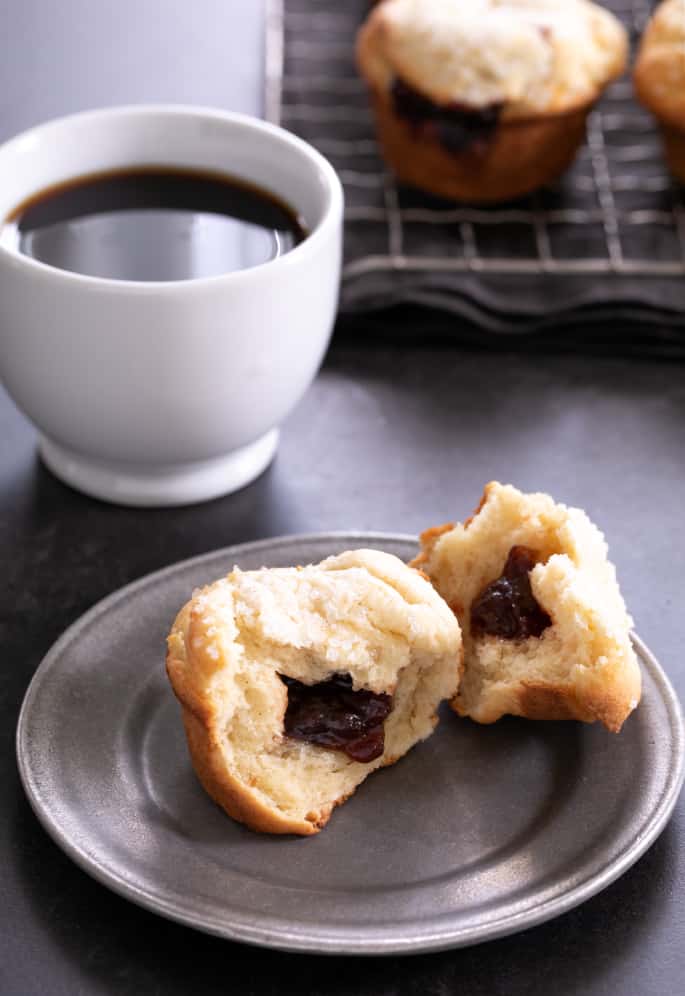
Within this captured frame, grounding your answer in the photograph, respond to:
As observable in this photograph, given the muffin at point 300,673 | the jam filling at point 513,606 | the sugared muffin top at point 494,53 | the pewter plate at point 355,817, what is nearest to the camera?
the pewter plate at point 355,817

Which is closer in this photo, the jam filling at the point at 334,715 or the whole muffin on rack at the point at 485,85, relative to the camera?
the jam filling at the point at 334,715

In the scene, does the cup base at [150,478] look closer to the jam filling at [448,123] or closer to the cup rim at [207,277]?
the cup rim at [207,277]

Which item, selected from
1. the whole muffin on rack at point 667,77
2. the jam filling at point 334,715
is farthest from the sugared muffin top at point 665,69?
the jam filling at point 334,715

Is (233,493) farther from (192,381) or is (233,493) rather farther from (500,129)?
(500,129)

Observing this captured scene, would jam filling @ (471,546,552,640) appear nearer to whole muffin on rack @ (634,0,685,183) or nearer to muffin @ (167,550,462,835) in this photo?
muffin @ (167,550,462,835)

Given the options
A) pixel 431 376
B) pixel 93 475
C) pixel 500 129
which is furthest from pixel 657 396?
pixel 93 475

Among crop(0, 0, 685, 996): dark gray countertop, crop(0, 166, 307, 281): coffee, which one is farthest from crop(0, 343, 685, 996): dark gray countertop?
crop(0, 166, 307, 281): coffee
